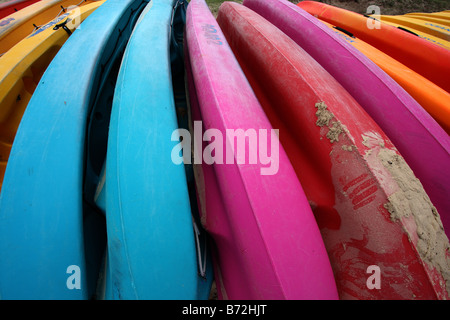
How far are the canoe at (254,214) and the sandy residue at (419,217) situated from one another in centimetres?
22

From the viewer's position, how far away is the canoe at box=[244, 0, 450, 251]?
693mm

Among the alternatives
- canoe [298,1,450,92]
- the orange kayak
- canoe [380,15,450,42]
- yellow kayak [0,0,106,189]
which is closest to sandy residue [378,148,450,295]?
the orange kayak

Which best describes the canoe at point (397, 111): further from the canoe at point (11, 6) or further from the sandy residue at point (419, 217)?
the canoe at point (11, 6)

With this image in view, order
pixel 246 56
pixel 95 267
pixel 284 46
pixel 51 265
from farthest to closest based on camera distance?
pixel 246 56, pixel 284 46, pixel 95 267, pixel 51 265

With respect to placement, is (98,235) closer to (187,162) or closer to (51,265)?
(51,265)

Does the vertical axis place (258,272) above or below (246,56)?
below

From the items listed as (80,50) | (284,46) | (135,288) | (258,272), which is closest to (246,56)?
(284,46)

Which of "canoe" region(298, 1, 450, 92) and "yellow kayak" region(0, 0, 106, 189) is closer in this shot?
"yellow kayak" region(0, 0, 106, 189)

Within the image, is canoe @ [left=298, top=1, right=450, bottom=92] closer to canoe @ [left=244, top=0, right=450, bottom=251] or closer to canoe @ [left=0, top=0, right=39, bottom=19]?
canoe @ [left=244, top=0, right=450, bottom=251]

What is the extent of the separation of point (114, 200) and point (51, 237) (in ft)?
0.77

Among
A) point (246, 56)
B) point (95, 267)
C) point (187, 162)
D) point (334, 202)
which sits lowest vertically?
point (95, 267)

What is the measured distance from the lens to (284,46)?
0.90 metres

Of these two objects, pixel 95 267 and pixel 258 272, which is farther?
pixel 95 267

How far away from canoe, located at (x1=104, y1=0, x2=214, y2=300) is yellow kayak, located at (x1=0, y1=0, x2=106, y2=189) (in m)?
0.72
